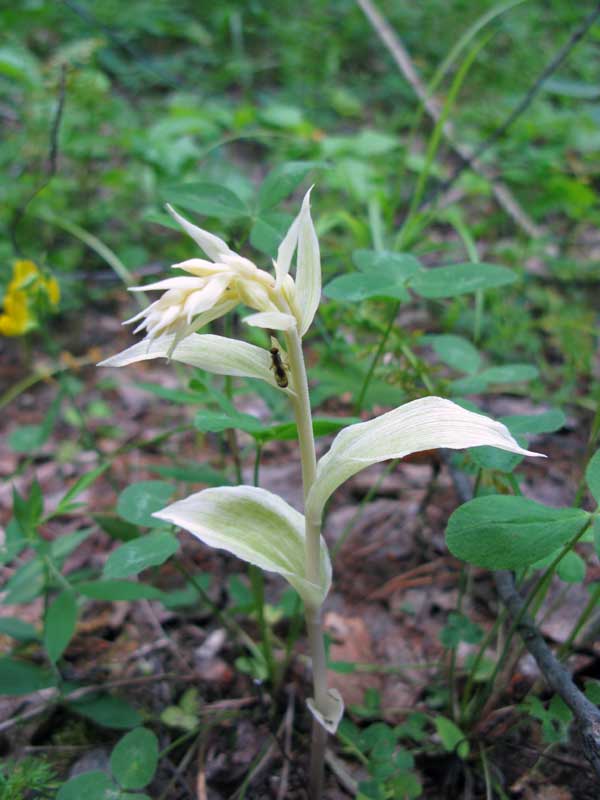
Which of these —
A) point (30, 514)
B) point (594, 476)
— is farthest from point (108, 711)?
point (594, 476)

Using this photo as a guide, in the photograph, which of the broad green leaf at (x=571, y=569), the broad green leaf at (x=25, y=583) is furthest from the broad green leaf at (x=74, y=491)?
the broad green leaf at (x=571, y=569)

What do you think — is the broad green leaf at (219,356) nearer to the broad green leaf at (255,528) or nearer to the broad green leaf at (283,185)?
the broad green leaf at (255,528)

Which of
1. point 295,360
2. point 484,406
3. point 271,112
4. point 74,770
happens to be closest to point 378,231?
point 484,406

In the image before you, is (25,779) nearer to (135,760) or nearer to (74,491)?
(135,760)

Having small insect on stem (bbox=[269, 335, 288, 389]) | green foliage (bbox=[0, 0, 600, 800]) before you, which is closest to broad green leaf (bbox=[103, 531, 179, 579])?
green foliage (bbox=[0, 0, 600, 800])

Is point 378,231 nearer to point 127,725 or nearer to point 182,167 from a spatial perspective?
point 182,167

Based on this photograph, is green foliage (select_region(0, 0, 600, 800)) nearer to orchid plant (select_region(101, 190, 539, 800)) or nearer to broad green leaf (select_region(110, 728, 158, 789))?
broad green leaf (select_region(110, 728, 158, 789))
